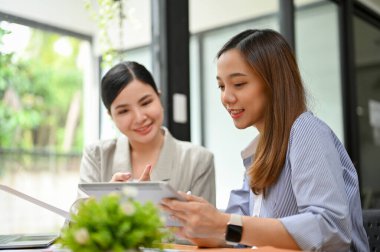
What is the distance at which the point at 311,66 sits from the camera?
381cm

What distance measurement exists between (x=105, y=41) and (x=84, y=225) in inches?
87.9

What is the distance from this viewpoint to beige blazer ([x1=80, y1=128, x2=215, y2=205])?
6.40 ft

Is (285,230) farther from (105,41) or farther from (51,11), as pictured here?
(51,11)

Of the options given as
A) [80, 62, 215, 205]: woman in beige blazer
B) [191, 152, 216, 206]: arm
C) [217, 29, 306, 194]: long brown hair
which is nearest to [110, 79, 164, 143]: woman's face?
[80, 62, 215, 205]: woman in beige blazer

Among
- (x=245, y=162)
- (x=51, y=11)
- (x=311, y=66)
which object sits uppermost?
(x=51, y=11)

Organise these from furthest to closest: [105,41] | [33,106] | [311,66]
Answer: [33,106], [311,66], [105,41]

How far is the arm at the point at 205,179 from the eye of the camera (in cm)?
199

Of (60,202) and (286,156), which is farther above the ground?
(286,156)

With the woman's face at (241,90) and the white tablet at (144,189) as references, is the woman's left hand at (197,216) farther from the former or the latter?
the woman's face at (241,90)

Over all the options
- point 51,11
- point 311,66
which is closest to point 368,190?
point 311,66

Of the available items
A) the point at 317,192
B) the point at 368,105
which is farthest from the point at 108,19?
the point at 368,105

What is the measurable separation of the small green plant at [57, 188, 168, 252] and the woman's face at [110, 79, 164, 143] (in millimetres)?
1239

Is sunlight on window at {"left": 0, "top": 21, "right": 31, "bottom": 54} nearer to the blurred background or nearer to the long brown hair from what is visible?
the blurred background

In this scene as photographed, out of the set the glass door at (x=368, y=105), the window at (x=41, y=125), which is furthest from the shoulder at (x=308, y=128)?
the glass door at (x=368, y=105)
